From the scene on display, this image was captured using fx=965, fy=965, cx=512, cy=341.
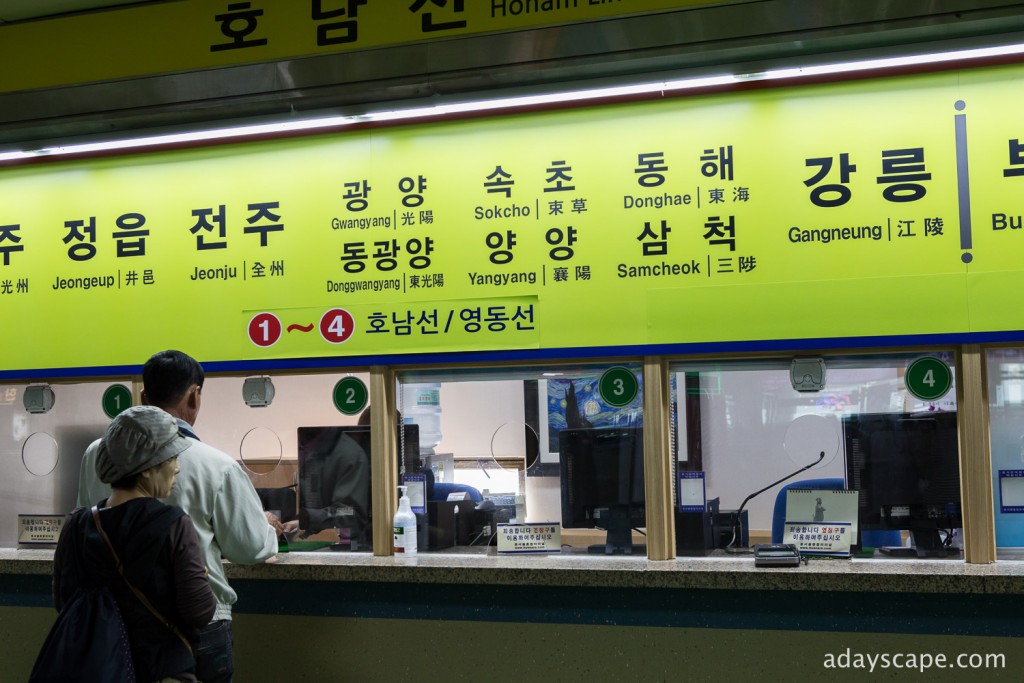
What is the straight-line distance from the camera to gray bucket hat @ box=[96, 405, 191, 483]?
2.33 m

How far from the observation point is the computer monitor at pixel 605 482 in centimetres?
346

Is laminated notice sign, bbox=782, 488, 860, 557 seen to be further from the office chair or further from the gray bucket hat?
the gray bucket hat

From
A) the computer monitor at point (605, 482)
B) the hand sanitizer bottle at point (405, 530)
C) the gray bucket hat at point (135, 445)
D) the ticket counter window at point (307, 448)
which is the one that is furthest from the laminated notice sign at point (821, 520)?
the gray bucket hat at point (135, 445)

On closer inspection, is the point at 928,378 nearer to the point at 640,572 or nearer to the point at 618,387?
the point at 618,387

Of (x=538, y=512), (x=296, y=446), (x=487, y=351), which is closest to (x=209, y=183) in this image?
(x=296, y=446)

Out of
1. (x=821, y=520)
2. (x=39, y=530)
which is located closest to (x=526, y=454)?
(x=821, y=520)

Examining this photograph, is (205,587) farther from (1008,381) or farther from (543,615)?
(1008,381)

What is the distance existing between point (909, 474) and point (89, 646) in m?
2.55

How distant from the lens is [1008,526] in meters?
3.15

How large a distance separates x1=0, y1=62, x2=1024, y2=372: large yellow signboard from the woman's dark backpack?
1535 mm

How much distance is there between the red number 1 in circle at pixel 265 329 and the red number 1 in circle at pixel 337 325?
0.19 metres

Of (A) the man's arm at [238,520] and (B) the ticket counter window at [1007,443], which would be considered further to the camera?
(B) the ticket counter window at [1007,443]

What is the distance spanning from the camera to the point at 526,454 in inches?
144

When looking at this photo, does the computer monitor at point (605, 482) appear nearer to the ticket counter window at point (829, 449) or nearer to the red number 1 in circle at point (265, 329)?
the ticket counter window at point (829, 449)
